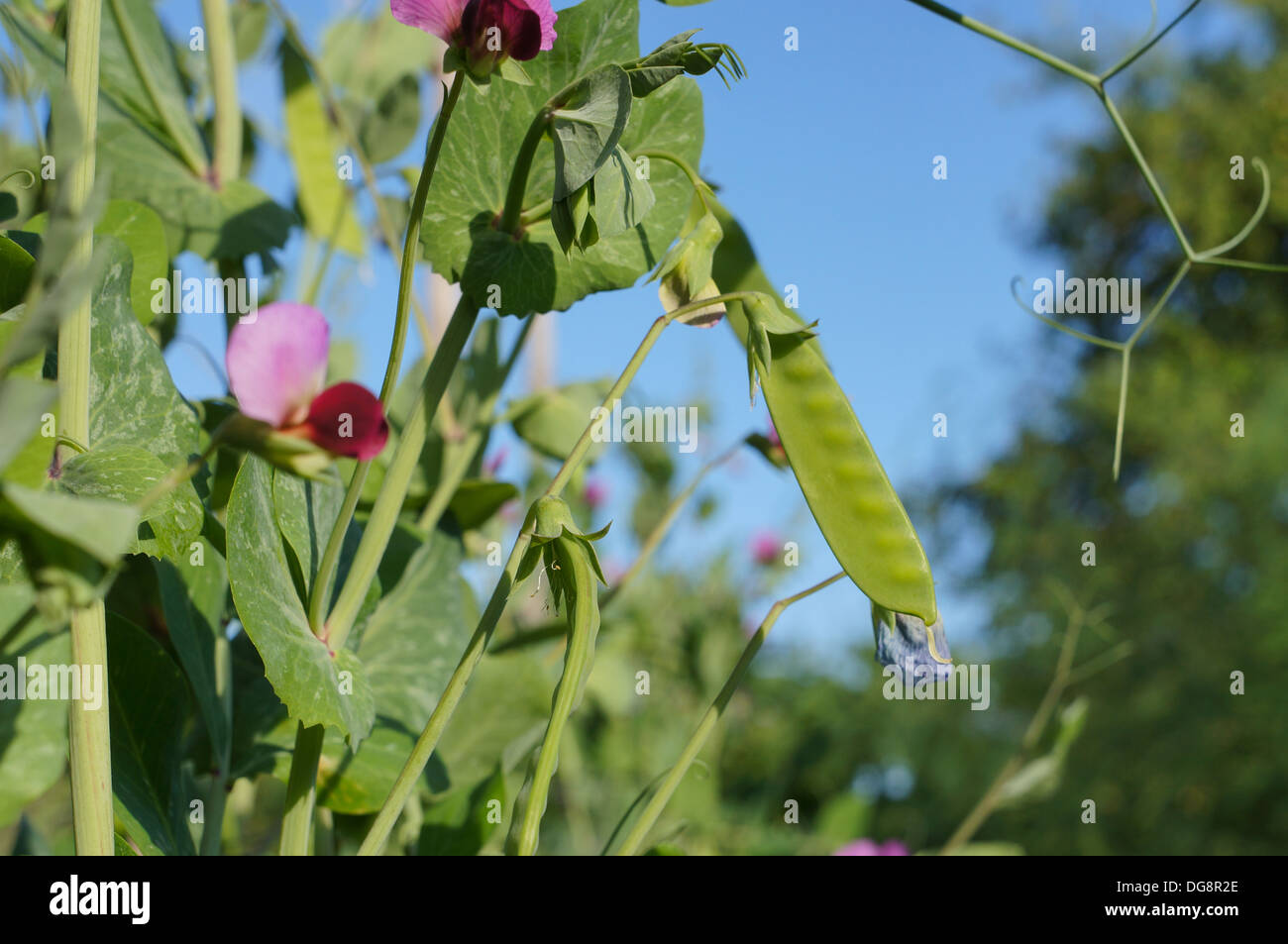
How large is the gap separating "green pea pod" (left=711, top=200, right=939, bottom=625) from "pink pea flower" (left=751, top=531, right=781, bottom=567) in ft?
5.18

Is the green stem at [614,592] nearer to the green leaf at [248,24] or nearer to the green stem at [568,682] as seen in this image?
the green stem at [568,682]

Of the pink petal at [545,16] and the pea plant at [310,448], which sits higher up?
the pink petal at [545,16]

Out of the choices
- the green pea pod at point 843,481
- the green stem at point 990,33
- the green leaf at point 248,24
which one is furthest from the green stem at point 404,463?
the green leaf at point 248,24

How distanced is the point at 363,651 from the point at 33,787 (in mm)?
137

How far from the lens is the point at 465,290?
35 centimetres

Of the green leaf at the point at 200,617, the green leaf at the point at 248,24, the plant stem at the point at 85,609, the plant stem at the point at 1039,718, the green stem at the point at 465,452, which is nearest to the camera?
the plant stem at the point at 85,609

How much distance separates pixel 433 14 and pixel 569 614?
20cm

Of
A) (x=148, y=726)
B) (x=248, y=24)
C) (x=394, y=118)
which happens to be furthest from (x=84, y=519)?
(x=248, y=24)

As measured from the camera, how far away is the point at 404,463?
0.32m

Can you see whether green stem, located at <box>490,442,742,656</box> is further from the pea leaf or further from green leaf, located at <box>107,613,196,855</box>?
green leaf, located at <box>107,613,196,855</box>

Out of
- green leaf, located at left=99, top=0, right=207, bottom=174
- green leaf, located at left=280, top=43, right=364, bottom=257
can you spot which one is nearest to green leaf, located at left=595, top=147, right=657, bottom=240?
green leaf, located at left=99, top=0, right=207, bottom=174

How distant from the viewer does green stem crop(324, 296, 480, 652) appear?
1.04 feet

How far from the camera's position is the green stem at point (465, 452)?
0.48 metres

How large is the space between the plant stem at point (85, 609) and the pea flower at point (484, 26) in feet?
0.30
